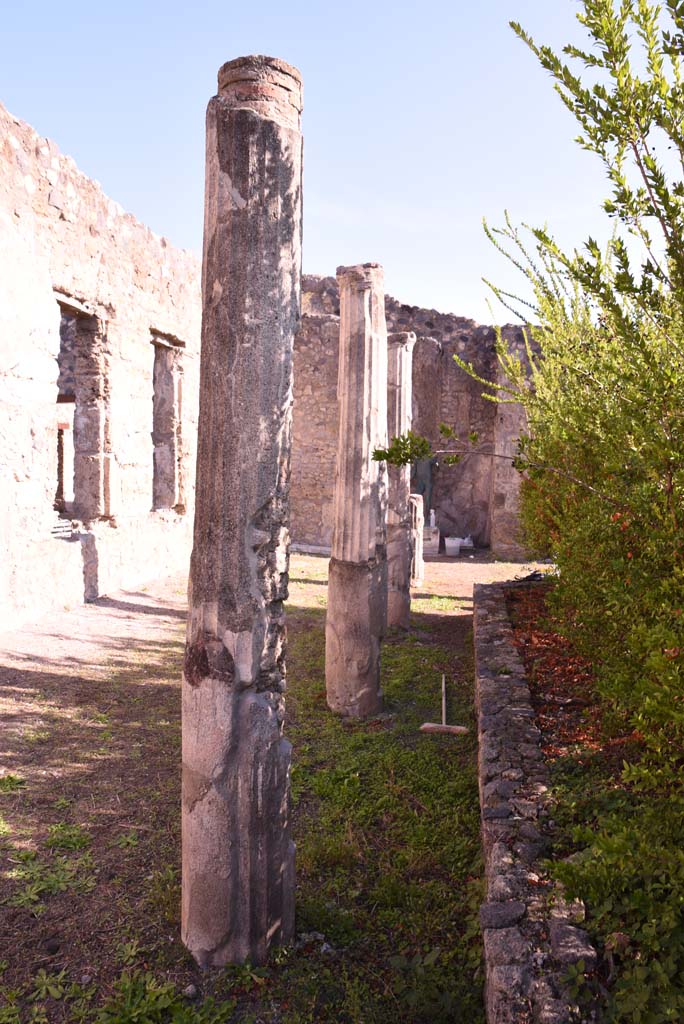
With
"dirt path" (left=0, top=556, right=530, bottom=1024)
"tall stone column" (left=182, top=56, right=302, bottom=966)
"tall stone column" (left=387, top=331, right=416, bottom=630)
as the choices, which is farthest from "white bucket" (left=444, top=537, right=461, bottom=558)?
"tall stone column" (left=182, top=56, right=302, bottom=966)

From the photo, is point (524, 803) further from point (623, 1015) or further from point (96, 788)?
point (96, 788)

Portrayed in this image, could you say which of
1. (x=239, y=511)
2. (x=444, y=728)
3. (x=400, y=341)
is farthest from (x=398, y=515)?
(x=239, y=511)

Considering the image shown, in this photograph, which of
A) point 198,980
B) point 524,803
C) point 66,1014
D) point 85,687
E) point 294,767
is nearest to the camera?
point 66,1014

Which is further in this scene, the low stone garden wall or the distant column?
the distant column

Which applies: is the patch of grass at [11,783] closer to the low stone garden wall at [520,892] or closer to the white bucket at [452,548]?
the low stone garden wall at [520,892]

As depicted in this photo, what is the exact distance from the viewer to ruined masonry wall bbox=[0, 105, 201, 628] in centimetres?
782

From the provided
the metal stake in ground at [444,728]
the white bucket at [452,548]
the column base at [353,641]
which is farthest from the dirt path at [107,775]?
the white bucket at [452,548]

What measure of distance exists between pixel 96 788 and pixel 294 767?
1.26m

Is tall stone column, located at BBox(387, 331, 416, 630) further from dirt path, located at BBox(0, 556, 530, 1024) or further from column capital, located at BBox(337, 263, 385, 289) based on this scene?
column capital, located at BBox(337, 263, 385, 289)

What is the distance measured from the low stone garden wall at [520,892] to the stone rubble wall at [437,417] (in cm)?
1186

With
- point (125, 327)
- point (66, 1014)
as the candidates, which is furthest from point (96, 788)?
point (125, 327)

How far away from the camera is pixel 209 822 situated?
9.84 ft

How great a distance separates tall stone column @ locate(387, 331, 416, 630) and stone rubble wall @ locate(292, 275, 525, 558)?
676 cm

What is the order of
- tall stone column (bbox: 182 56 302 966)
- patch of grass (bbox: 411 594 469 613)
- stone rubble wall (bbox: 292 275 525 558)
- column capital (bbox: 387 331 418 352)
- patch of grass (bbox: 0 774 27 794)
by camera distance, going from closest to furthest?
tall stone column (bbox: 182 56 302 966)
patch of grass (bbox: 0 774 27 794)
column capital (bbox: 387 331 418 352)
patch of grass (bbox: 411 594 469 613)
stone rubble wall (bbox: 292 275 525 558)
